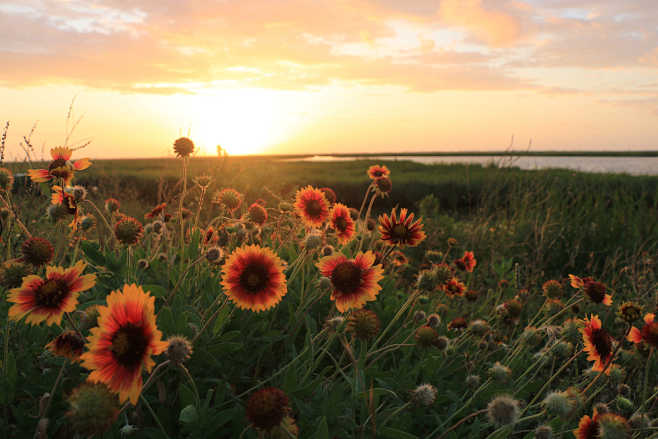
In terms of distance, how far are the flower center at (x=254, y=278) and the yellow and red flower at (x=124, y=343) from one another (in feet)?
1.15

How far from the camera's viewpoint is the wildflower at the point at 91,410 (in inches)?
31.0

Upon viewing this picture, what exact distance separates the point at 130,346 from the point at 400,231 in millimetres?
1134

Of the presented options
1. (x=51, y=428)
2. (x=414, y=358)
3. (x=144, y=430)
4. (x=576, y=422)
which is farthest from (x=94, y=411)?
(x=576, y=422)

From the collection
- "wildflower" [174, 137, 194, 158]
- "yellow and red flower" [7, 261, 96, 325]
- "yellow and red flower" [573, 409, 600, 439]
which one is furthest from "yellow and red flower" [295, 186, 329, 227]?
"yellow and red flower" [573, 409, 600, 439]

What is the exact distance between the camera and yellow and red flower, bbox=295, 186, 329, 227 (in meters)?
1.88

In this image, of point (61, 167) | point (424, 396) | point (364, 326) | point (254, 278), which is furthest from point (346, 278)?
point (61, 167)

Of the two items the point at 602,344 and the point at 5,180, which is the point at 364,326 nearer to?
the point at 602,344

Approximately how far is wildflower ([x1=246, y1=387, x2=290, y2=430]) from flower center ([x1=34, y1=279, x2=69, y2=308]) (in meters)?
0.60

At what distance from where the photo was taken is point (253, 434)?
1255 mm

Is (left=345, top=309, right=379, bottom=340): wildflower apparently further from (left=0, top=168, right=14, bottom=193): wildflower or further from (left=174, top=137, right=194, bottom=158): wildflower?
(left=0, top=168, right=14, bottom=193): wildflower

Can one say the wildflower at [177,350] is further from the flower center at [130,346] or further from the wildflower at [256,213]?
the wildflower at [256,213]

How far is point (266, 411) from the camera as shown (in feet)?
2.89

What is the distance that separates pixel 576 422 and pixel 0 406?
7.01 ft

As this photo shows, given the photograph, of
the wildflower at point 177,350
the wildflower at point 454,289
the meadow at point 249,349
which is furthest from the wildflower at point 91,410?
the wildflower at point 454,289
